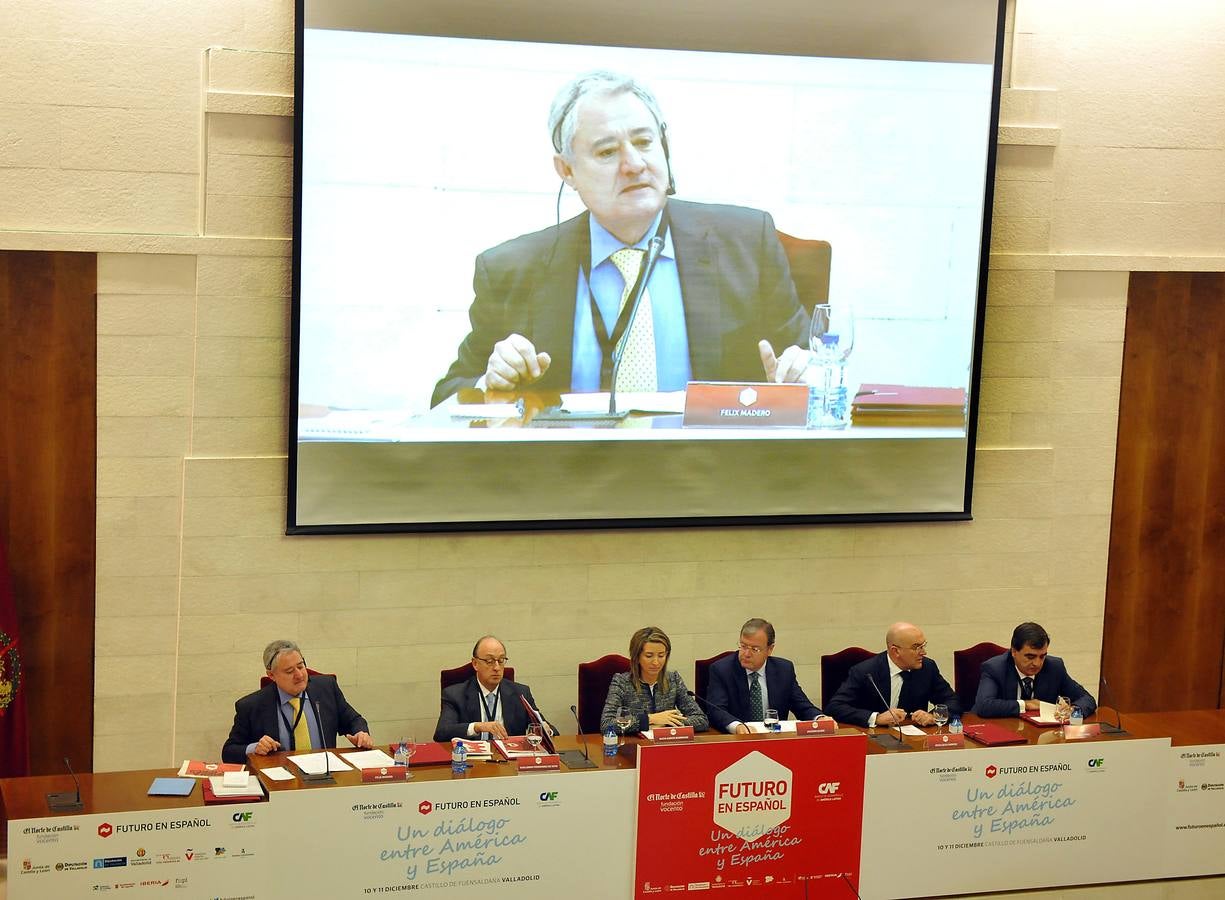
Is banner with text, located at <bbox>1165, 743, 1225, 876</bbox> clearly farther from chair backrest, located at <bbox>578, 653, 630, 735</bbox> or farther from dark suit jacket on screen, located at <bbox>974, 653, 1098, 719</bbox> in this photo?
chair backrest, located at <bbox>578, 653, 630, 735</bbox>

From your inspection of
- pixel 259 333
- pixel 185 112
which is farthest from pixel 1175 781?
pixel 185 112

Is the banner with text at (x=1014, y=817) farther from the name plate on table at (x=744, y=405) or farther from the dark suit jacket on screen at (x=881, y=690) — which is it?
the name plate on table at (x=744, y=405)

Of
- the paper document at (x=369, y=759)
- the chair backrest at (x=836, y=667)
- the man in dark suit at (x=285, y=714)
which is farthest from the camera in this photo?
the chair backrest at (x=836, y=667)

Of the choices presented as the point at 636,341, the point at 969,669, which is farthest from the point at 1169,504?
the point at 636,341

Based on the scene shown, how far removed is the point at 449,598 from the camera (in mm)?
6836

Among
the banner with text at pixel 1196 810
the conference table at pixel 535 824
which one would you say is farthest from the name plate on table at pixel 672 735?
the banner with text at pixel 1196 810

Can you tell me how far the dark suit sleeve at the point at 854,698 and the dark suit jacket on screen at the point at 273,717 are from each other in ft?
6.78

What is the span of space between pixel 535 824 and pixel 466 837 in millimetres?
255

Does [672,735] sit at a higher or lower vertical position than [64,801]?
higher

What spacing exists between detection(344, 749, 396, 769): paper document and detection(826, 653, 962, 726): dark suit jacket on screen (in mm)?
2057

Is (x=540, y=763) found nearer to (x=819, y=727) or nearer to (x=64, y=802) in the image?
(x=819, y=727)

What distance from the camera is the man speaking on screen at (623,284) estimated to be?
6.62 m

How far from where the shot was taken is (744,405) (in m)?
6.95

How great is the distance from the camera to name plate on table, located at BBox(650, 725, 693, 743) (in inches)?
209
